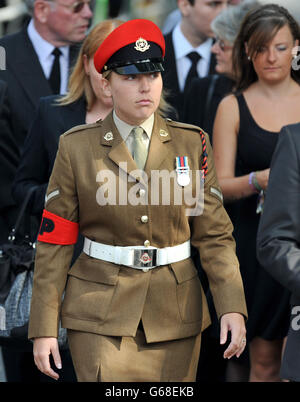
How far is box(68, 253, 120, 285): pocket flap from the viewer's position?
4043 mm

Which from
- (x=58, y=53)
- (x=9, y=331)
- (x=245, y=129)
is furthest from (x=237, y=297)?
(x=58, y=53)

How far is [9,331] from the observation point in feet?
15.6

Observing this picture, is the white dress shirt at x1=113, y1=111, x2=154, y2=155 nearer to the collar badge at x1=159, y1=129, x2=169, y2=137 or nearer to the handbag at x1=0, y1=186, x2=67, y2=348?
the collar badge at x1=159, y1=129, x2=169, y2=137

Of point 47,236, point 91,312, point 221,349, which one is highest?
point 47,236

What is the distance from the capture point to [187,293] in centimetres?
410

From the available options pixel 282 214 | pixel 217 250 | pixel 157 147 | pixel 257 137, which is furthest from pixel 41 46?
pixel 282 214

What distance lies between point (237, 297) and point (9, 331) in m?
1.23

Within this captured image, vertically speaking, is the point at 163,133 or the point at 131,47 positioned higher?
the point at 131,47

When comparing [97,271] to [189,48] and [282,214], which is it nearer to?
[282,214]

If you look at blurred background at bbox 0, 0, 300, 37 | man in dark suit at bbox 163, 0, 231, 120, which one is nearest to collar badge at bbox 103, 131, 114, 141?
man in dark suit at bbox 163, 0, 231, 120

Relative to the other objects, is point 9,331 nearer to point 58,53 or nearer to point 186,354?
point 186,354

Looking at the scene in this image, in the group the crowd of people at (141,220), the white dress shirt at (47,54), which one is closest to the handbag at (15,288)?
the crowd of people at (141,220)

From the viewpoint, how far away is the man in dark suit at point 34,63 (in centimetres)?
601

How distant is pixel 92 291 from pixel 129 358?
297mm
